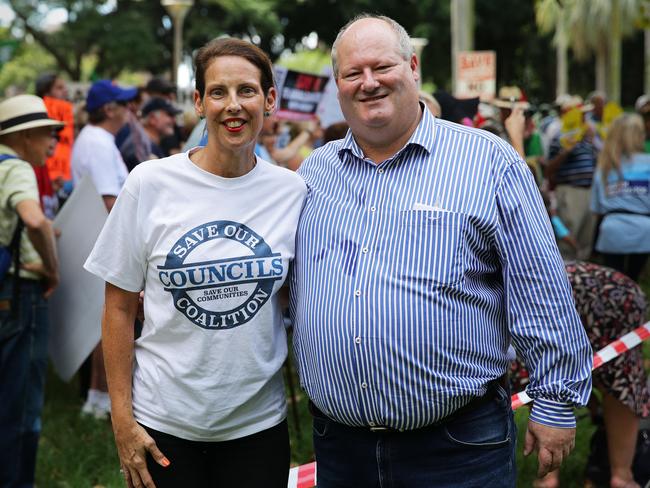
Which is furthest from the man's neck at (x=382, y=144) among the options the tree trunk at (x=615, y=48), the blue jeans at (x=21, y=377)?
the tree trunk at (x=615, y=48)

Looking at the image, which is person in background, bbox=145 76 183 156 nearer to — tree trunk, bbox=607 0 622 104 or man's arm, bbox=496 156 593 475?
man's arm, bbox=496 156 593 475

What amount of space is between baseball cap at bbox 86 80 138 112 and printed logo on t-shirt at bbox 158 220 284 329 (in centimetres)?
432

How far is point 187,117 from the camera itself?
1049 centimetres

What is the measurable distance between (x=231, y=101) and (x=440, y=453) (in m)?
1.23

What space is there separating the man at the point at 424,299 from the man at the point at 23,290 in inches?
90.4

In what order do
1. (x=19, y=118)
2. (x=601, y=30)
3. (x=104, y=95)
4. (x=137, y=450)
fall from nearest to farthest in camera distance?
1. (x=137, y=450)
2. (x=19, y=118)
3. (x=104, y=95)
4. (x=601, y=30)

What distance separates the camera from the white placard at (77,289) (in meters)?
5.19

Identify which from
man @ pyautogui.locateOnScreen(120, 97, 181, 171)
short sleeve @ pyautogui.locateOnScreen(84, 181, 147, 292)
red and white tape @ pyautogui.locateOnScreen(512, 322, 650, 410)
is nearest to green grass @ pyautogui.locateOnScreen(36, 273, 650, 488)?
red and white tape @ pyautogui.locateOnScreen(512, 322, 650, 410)

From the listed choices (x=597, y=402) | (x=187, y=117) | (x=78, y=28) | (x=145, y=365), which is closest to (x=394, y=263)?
(x=145, y=365)

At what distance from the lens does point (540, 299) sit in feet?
8.91

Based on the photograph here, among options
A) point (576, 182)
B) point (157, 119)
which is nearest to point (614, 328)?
point (157, 119)

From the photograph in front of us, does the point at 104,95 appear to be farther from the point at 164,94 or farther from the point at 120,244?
the point at 120,244

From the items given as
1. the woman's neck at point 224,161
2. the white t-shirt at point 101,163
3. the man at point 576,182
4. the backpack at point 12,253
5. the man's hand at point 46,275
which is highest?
the woman's neck at point 224,161

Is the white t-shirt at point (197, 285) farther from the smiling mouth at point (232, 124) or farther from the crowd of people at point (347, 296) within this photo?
the smiling mouth at point (232, 124)
